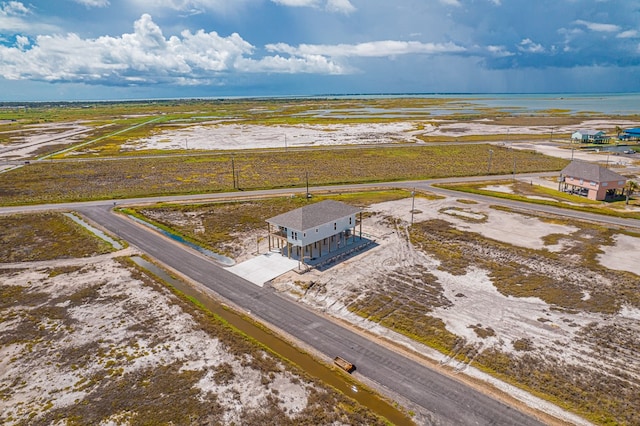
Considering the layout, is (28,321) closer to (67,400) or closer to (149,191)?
(67,400)

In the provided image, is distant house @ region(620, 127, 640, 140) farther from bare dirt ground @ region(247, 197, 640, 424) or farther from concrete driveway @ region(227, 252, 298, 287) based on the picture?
concrete driveway @ region(227, 252, 298, 287)

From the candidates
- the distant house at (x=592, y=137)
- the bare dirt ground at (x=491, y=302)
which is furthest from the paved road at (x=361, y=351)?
the distant house at (x=592, y=137)

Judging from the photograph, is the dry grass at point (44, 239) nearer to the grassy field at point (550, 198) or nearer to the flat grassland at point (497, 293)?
the flat grassland at point (497, 293)

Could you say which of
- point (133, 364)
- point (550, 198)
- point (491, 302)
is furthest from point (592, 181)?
point (133, 364)

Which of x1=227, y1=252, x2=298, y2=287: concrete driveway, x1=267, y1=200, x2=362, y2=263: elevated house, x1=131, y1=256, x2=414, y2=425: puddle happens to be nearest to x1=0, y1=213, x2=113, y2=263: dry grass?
x1=131, y1=256, x2=414, y2=425: puddle

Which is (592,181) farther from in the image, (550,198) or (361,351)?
(361,351)
